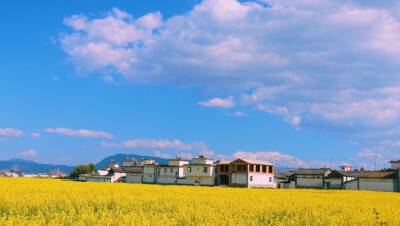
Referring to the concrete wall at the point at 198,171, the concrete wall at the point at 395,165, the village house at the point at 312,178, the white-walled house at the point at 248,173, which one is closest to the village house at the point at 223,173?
the white-walled house at the point at 248,173

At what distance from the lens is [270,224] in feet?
58.5

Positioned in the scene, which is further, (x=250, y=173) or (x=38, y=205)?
(x=250, y=173)

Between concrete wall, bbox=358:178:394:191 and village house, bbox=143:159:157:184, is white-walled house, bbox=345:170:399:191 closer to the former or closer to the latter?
concrete wall, bbox=358:178:394:191

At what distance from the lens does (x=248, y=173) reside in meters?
78.7

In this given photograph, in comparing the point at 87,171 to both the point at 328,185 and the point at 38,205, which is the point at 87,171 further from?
the point at 38,205

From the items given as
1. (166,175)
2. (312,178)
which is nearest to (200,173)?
(166,175)

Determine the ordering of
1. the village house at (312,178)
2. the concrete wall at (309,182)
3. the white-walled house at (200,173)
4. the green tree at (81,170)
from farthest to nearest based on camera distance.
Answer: the green tree at (81,170)
the white-walled house at (200,173)
the concrete wall at (309,182)
the village house at (312,178)

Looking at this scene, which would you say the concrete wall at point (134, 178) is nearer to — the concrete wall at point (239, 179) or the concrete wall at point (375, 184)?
the concrete wall at point (239, 179)

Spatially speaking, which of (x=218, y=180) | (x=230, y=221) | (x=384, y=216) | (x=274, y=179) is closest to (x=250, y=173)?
(x=218, y=180)

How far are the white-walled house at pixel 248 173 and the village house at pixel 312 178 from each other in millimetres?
7784

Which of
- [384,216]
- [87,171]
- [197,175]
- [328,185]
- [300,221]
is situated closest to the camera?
[300,221]

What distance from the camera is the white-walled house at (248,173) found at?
259 ft

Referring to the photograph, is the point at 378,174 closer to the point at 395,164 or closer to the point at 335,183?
the point at 335,183

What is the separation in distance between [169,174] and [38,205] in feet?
223
